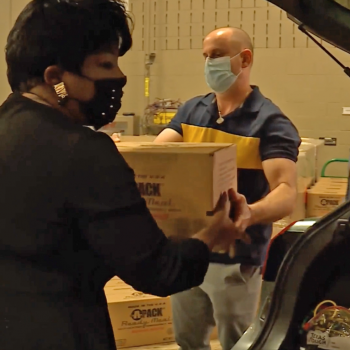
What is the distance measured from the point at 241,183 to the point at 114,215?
0.91 meters

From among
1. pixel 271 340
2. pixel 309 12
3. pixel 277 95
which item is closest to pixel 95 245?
pixel 271 340

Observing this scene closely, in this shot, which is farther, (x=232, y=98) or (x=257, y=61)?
(x=257, y=61)

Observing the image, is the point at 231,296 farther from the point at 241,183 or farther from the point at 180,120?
the point at 180,120

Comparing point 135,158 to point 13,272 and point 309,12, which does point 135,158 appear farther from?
point 309,12

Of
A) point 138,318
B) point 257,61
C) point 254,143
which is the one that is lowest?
point 138,318

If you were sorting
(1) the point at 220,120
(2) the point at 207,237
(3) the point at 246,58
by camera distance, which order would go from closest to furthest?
(2) the point at 207,237 → (1) the point at 220,120 → (3) the point at 246,58

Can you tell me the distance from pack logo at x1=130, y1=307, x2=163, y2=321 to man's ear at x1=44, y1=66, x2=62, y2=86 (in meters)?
1.91

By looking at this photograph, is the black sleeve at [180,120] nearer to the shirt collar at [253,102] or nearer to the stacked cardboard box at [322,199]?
the shirt collar at [253,102]

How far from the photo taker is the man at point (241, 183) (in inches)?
76.6

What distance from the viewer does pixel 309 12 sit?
1.15m

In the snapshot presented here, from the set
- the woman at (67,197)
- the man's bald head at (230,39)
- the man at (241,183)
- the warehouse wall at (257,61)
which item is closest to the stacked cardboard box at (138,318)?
the man at (241,183)

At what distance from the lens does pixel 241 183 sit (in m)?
2.00

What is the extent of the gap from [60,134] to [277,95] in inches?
156

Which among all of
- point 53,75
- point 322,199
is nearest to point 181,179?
point 53,75
